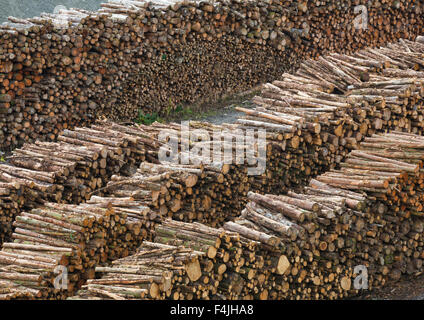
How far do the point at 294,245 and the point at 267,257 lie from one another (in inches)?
15.5

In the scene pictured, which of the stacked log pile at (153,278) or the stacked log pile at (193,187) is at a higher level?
the stacked log pile at (193,187)

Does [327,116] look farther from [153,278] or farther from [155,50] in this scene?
[155,50]

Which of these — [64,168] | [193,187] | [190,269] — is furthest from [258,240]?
[64,168]

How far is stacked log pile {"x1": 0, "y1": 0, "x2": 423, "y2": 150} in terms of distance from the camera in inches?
508

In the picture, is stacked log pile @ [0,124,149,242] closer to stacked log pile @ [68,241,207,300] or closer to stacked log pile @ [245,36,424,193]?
stacked log pile @ [245,36,424,193]

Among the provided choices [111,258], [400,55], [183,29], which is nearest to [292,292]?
[111,258]

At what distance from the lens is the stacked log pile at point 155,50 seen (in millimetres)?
12914
